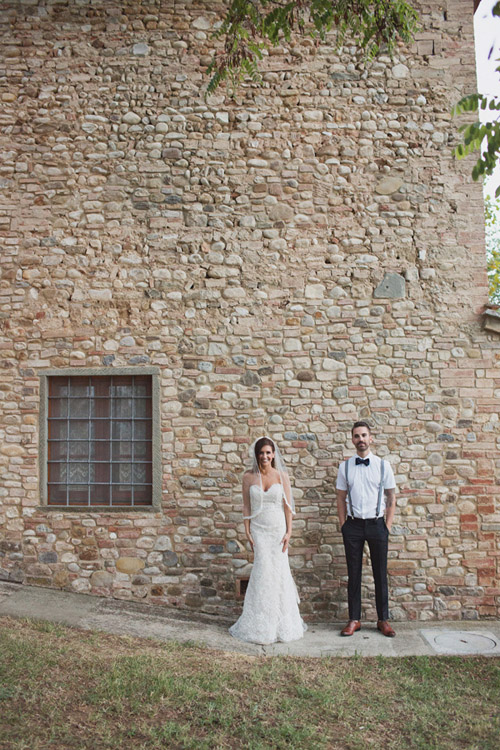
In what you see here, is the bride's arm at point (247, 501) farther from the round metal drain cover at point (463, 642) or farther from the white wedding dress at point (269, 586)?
the round metal drain cover at point (463, 642)

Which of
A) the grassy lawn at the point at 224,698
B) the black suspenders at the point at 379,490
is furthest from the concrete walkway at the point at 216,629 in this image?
the black suspenders at the point at 379,490

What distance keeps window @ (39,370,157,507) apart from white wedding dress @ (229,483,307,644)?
1283mm

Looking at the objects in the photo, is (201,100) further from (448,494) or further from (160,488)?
(448,494)

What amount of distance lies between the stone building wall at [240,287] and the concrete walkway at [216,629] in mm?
174

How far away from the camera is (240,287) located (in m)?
6.11

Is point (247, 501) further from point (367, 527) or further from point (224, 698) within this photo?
point (224, 698)

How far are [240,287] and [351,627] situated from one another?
3.33 m

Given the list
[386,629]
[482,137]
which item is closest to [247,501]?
[386,629]

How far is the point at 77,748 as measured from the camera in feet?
10.9

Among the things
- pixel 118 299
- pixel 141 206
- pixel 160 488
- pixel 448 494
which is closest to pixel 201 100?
pixel 141 206

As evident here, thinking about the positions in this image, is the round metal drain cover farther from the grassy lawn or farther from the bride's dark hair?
the bride's dark hair

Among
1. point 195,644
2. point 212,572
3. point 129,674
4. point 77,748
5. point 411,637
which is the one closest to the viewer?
point 77,748

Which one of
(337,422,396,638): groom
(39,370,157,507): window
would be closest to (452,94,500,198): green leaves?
(337,422,396,638): groom

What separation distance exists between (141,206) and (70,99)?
134 cm
